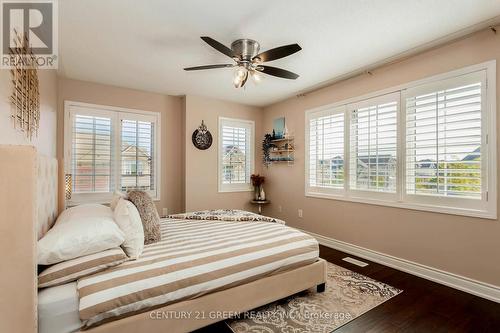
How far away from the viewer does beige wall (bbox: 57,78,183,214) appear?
3.70 m

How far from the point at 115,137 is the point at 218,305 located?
3.25 metres

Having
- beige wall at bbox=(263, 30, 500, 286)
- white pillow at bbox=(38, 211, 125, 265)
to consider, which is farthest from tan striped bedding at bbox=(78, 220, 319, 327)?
beige wall at bbox=(263, 30, 500, 286)

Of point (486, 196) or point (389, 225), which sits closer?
point (486, 196)

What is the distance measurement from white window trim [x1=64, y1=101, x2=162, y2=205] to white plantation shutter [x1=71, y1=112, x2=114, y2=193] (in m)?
0.06

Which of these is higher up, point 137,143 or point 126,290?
point 137,143

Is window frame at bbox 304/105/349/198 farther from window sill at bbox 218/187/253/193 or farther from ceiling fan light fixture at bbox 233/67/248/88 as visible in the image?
ceiling fan light fixture at bbox 233/67/248/88

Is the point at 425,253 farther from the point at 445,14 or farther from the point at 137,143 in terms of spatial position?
the point at 137,143

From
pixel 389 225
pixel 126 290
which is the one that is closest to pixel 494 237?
pixel 389 225

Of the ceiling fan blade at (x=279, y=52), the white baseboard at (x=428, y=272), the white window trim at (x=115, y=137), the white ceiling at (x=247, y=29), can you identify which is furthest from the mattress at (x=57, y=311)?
the white baseboard at (x=428, y=272)

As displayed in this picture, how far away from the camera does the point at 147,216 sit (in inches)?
85.4

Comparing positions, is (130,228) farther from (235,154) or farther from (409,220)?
(235,154)

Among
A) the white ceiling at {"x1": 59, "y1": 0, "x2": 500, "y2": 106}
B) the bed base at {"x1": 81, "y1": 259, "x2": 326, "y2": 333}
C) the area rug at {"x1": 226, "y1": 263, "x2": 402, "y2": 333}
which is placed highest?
the white ceiling at {"x1": 59, "y1": 0, "x2": 500, "y2": 106}

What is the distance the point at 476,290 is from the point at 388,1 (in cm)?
281

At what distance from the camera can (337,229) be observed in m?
3.69
